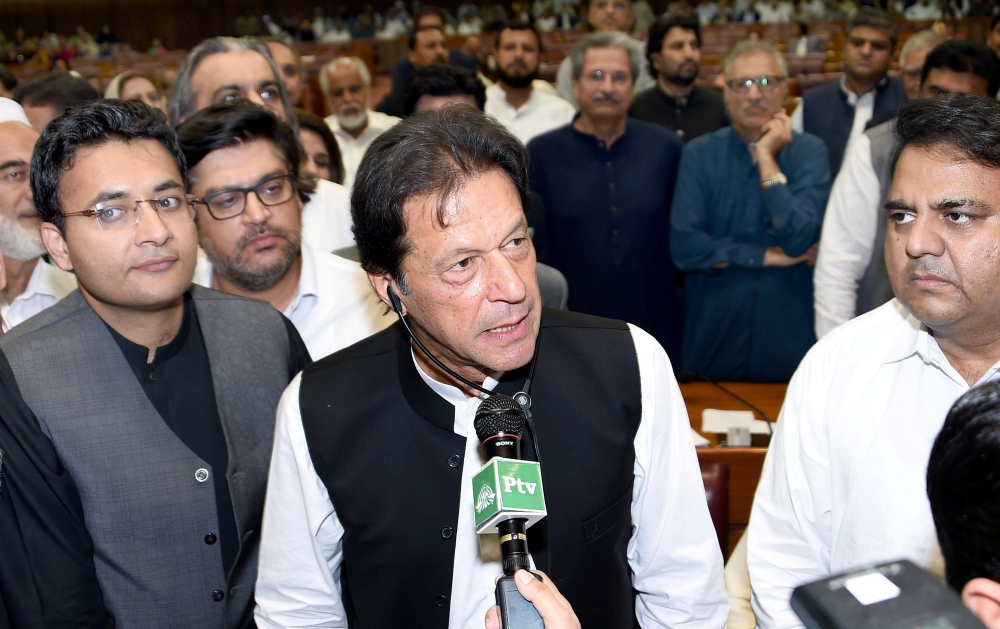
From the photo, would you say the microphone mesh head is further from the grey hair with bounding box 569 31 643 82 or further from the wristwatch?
the grey hair with bounding box 569 31 643 82

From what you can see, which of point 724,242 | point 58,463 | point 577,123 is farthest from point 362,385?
point 577,123

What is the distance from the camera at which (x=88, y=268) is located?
65.8 inches

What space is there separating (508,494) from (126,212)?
108cm

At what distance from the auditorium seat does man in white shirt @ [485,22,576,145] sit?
3.30 m

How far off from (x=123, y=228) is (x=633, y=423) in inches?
41.5

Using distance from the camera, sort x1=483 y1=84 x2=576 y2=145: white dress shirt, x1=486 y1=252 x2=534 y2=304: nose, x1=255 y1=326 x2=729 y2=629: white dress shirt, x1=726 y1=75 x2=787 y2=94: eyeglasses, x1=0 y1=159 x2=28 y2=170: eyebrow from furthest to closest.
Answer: x1=483 y1=84 x2=576 y2=145: white dress shirt, x1=726 y1=75 x2=787 y2=94: eyeglasses, x1=0 y1=159 x2=28 y2=170: eyebrow, x1=255 y1=326 x2=729 y2=629: white dress shirt, x1=486 y1=252 x2=534 y2=304: nose

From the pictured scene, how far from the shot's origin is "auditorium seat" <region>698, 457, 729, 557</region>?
187cm

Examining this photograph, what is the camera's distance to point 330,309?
229 centimetres

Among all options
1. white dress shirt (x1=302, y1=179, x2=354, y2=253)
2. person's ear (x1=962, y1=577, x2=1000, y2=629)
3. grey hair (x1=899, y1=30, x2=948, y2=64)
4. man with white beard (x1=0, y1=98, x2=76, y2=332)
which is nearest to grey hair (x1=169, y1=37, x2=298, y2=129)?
white dress shirt (x1=302, y1=179, x2=354, y2=253)

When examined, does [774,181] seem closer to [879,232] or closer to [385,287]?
[879,232]

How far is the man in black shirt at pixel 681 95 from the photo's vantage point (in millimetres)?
4238

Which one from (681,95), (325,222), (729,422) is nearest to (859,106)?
(681,95)

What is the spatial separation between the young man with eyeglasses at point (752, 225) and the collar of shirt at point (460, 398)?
2.01 metres

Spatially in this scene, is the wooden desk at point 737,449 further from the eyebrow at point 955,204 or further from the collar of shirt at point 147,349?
the collar of shirt at point 147,349
